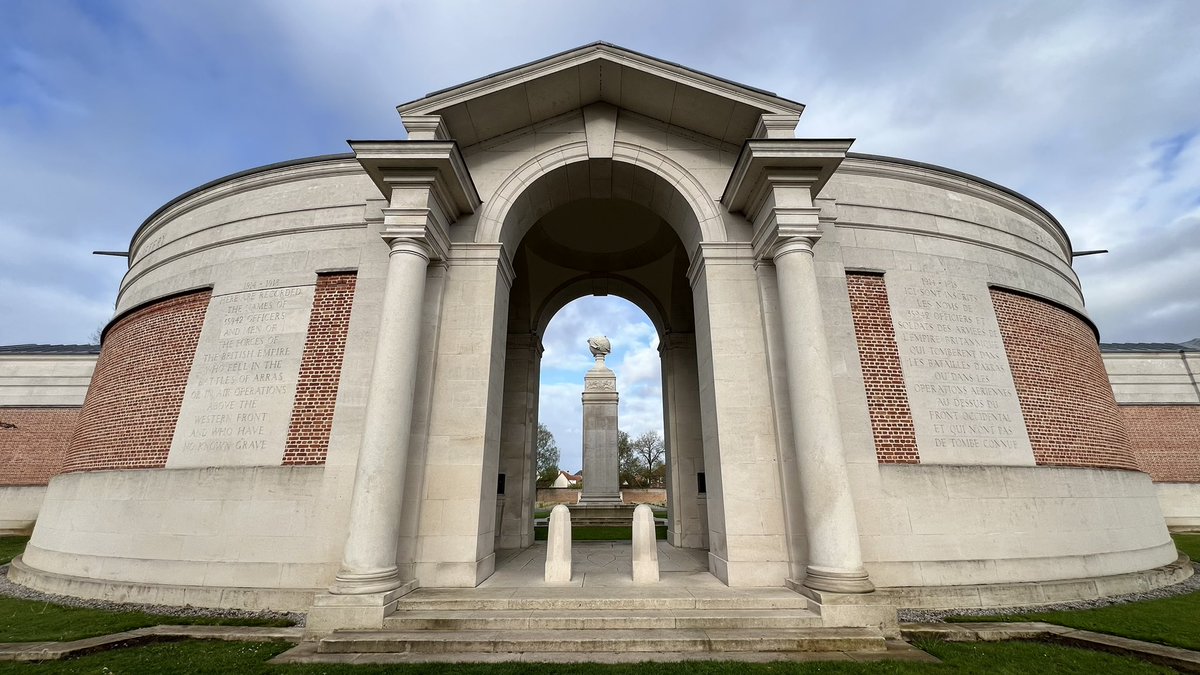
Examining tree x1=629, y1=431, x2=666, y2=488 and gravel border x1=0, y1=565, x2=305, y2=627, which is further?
tree x1=629, y1=431, x2=666, y2=488

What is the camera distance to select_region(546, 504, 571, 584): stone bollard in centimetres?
752

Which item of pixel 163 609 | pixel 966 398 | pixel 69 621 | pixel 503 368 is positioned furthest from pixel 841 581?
pixel 69 621

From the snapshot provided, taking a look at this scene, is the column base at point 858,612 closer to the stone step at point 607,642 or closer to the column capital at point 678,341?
the stone step at point 607,642

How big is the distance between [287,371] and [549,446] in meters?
58.3

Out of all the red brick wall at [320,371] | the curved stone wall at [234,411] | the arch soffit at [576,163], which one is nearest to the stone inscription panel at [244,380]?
the curved stone wall at [234,411]

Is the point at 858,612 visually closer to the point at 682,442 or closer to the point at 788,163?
the point at 788,163

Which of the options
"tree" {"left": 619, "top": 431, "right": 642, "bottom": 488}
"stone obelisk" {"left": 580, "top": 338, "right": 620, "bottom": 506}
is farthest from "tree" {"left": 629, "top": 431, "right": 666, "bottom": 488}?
"stone obelisk" {"left": 580, "top": 338, "right": 620, "bottom": 506}

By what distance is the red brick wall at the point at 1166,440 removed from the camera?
773 inches

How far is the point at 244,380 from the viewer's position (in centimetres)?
910

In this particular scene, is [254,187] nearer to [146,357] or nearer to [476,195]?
[146,357]

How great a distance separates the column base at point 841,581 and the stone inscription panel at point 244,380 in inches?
353

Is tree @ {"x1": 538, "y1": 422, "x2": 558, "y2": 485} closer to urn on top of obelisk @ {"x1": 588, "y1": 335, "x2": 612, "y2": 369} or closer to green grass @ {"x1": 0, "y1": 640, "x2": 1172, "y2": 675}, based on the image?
urn on top of obelisk @ {"x1": 588, "y1": 335, "x2": 612, "y2": 369}

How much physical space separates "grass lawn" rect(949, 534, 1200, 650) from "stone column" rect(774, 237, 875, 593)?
7.85 feet

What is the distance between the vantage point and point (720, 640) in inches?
216
